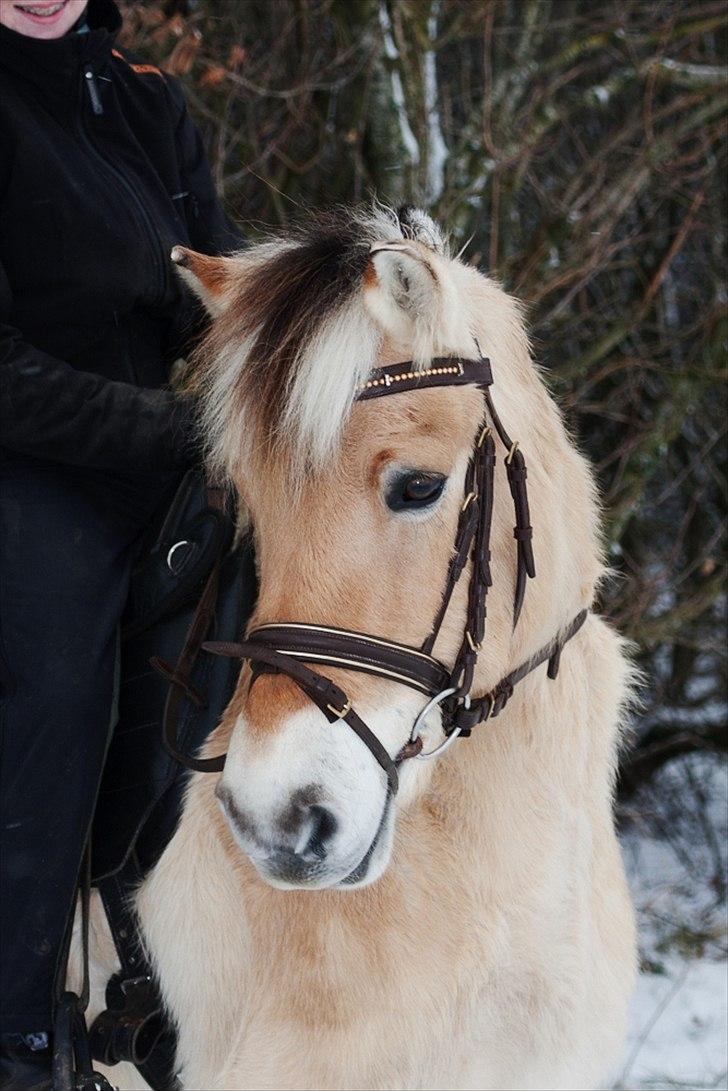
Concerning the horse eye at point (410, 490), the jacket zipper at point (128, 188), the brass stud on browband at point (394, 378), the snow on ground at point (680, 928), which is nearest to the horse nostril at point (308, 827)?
the horse eye at point (410, 490)

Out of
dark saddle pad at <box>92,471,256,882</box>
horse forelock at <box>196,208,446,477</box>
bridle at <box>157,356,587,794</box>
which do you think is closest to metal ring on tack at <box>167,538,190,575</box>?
Answer: dark saddle pad at <box>92,471,256,882</box>

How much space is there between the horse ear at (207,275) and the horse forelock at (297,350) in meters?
0.14

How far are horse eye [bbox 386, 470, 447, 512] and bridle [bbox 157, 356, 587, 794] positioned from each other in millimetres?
81

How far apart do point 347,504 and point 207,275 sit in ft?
2.22

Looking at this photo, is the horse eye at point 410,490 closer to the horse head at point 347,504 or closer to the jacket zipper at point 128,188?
the horse head at point 347,504

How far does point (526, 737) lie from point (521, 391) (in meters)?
0.67

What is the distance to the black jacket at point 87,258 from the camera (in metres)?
2.17

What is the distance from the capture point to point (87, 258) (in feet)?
7.61

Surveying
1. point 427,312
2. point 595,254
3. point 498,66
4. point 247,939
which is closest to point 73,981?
point 247,939

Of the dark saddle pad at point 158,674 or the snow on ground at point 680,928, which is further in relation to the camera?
the snow on ground at point 680,928

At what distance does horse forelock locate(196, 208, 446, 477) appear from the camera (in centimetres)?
178

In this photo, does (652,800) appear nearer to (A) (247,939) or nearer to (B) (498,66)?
(B) (498,66)

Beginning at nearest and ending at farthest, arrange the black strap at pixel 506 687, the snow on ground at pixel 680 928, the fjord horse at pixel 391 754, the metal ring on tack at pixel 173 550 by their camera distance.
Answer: the fjord horse at pixel 391 754, the black strap at pixel 506 687, the metal ring on tack at pixel 173 550, the snow on ground at pixel 680 928

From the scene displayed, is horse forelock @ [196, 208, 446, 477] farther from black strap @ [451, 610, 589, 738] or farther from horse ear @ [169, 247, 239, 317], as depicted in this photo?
black strap @ [451, 610, 589, 738]
